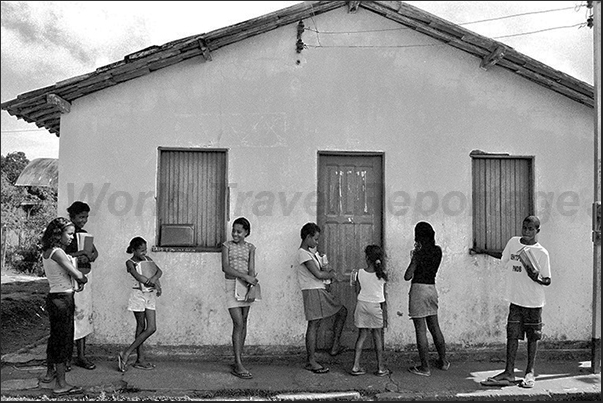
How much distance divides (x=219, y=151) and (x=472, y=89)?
3.49 metres

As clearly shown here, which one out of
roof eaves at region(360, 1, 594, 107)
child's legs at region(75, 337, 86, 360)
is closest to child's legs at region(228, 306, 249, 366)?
child's legs at region(75, 337, 86, 360)

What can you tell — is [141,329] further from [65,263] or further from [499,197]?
[499,197]

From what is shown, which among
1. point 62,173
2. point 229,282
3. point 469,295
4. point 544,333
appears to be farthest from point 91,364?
point 544,333

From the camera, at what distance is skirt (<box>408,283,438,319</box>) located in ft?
22.2

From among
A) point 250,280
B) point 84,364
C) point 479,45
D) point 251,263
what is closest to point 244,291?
point 250,280

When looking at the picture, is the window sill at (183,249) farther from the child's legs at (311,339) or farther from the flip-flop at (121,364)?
the child's legs at (311,339)

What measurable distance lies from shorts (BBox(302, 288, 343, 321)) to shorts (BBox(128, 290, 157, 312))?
1.82 metres

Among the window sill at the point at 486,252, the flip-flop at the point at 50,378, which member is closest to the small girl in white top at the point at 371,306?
the window sill at the point at 486,252

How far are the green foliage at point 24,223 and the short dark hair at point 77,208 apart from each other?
11.2 metres

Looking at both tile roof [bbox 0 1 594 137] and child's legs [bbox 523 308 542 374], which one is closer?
child's legs [bbox 523 308 542 374]

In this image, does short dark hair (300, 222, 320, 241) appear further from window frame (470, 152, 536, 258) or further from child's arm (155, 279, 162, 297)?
window frame (470, 152, 536, 258)

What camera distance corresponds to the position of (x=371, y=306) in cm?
666

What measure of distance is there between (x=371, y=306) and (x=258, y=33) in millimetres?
3712

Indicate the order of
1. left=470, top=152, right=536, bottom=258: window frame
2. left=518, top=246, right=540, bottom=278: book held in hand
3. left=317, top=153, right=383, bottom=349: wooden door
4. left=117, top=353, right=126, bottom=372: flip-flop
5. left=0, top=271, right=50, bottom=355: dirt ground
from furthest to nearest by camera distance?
left=0, top=271, right=50, bottom=355: dirt ground → left=470, top=152, right=536, bottom=258: window frame → left=317, top=153, right=383, bottom=349: wooden door → left=117, top=353, right=126, bottom=372: flip-flop → left=518, top=246, right=540, bottom=278: book held in hand
